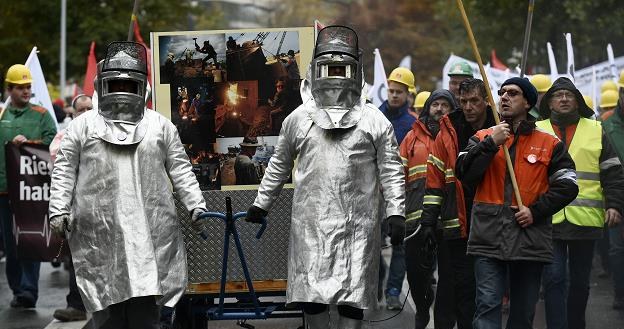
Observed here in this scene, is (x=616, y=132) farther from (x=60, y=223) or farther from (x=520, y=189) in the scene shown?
(x=60, y=223)

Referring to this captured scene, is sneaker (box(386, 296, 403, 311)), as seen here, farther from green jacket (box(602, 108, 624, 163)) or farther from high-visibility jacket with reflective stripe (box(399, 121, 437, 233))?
green jacket (box(602, 108, 624, 163))

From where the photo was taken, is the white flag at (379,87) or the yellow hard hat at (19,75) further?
the white flag at (379,87)

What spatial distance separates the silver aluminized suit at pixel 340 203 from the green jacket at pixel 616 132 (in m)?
2.34

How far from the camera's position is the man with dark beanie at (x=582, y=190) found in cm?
1027

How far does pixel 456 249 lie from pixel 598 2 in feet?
60.4

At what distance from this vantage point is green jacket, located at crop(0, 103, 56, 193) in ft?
43.2

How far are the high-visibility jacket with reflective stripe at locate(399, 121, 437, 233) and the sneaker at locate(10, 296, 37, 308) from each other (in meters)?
3.84

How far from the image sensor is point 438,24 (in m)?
53.3

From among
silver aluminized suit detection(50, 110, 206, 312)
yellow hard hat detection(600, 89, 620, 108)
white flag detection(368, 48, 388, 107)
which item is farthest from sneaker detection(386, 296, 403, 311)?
white flag detection(368, 48, 388, 107)

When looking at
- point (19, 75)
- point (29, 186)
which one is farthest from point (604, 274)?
point (19, 75)

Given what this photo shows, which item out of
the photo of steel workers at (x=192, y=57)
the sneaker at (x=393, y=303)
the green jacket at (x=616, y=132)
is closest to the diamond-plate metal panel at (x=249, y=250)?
the photo of steel workers at (x=192, y=57)

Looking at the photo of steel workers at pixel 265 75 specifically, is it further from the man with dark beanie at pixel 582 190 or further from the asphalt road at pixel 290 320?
the man with dark beanie at pixel 582 190

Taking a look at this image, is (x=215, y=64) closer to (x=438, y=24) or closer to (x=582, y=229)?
(x=582, y=229)

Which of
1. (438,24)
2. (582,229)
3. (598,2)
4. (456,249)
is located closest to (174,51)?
(456,249)
